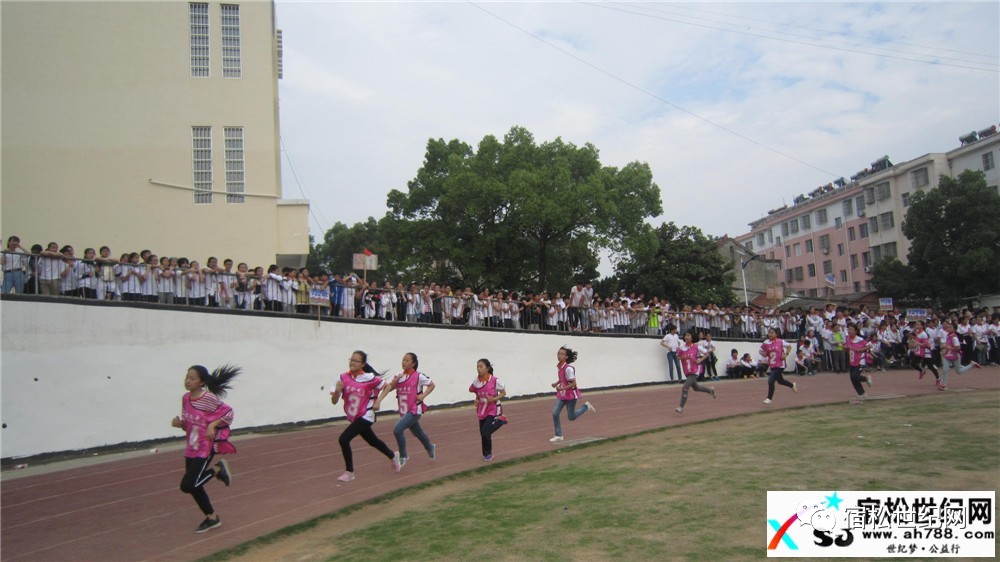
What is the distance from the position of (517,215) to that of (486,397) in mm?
21326

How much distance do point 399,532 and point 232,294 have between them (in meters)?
10.3

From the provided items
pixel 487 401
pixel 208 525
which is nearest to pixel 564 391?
pixel 487 401

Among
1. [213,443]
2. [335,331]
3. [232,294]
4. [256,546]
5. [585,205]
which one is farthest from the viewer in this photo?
[585,205]

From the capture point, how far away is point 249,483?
1066 centimetres

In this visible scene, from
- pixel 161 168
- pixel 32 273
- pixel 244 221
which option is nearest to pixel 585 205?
pixel 244 221

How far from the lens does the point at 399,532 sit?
763cm

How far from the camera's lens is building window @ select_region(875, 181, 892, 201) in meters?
53.0

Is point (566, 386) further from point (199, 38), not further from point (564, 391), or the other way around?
point (199, 38)

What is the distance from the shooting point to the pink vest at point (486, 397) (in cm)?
1137

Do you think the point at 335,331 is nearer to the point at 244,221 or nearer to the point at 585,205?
the point at 244,221

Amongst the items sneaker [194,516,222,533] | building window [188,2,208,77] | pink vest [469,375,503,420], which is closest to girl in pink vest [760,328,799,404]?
pink vest [469,375,503,420]

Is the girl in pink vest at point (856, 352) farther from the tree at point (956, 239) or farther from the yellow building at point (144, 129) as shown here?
the tree at point (956, 239)

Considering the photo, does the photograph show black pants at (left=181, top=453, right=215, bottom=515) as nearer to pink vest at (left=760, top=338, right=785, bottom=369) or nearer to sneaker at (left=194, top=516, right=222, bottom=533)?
sneaker at (left=194, top=516, right=222, bottom=533)

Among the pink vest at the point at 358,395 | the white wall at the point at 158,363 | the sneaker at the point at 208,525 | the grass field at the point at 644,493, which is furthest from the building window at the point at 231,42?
the sneaker at the point at 208,525
